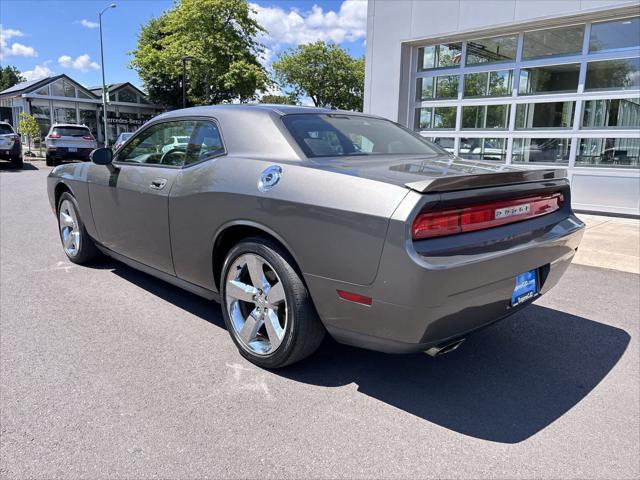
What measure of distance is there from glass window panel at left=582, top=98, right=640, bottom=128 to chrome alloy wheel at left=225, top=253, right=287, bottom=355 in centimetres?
871

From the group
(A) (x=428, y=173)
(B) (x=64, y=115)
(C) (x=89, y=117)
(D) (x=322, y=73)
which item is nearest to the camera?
(A) (x=428, y=173)

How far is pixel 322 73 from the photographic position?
163ft

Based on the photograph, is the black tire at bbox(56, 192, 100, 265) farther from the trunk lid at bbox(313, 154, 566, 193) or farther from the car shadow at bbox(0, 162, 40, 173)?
the car shadow at bbox(0, 162, 40, 173)

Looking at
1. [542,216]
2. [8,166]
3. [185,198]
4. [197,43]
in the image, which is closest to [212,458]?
[185,198]

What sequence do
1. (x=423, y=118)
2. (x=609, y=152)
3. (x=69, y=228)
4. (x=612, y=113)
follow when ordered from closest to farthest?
(x=69, y=228) → (x=612, y=113) → (x=609, y=152) → (x=423, y=118)

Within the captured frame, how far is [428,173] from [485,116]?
29.5ft

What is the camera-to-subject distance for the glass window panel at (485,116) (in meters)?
10.4

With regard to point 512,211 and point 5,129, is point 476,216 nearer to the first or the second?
point 512,211

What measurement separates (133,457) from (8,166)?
21.7 m

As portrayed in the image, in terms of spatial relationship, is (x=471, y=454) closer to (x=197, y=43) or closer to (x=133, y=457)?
(x=133, y=457)

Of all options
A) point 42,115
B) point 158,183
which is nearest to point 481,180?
point 158,183

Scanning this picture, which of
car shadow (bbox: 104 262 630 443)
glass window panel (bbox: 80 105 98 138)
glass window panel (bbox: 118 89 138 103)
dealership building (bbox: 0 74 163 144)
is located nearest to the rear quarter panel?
car shadow (bbox: 104 262 630 443)

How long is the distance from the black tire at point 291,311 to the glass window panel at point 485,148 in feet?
29.4

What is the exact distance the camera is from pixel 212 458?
87.4 inches
